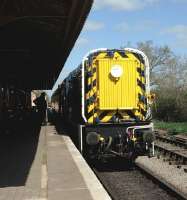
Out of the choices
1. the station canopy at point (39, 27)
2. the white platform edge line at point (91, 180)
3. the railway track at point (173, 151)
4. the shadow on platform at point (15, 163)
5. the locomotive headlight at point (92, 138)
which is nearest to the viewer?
the white platform edge line at point (91, 180)

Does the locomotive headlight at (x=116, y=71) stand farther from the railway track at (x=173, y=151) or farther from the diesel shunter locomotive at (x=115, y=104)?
the railway track at (x=173, y=151)

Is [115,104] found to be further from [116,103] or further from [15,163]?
[15,163]

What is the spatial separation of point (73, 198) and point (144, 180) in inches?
172

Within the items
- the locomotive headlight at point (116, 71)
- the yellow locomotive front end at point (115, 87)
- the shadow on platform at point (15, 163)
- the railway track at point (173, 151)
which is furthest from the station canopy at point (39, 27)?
the railway track at point (173, 151)

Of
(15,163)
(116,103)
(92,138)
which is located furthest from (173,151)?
(15,163)

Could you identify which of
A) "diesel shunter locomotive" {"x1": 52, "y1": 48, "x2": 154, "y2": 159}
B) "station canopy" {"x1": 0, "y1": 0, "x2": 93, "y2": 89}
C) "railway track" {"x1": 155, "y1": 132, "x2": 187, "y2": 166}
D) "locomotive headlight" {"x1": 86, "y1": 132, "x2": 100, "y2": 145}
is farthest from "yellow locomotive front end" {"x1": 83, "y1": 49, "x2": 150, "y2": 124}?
"railway track" {"x1": 155, "y1": 132, "x2": 187, "y2": 166}

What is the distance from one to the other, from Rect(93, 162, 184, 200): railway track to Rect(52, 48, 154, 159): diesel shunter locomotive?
20.8 inches

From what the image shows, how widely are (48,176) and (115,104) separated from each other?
4206 mm

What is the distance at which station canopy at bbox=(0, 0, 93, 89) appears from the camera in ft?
33.9

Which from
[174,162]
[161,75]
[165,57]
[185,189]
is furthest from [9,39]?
[165,57]

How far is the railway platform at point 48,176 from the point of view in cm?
786

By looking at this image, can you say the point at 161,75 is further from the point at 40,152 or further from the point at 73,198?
the point at 73,198

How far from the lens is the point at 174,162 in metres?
14.3

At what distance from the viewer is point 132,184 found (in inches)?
445
